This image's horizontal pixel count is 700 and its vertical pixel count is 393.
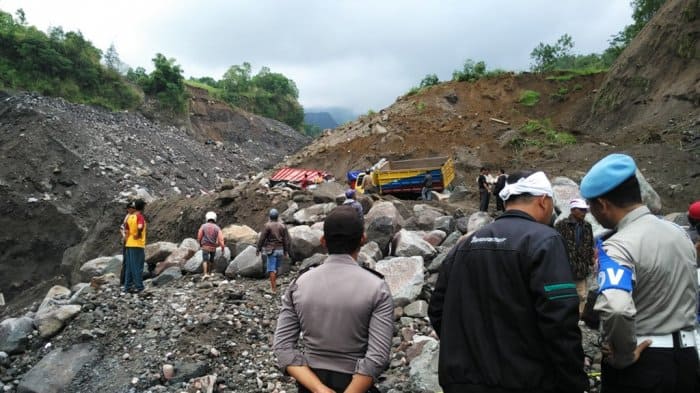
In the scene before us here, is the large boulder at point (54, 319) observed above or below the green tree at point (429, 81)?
below

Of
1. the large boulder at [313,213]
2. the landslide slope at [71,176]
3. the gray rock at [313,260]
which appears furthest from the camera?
the landslide slope at [71,176]

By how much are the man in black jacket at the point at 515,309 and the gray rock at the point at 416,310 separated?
4123 millimetres

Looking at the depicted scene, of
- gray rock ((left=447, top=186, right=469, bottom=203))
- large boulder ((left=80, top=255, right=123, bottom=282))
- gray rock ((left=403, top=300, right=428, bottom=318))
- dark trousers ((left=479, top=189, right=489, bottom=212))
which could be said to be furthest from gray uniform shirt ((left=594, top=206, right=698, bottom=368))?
gray rock ((left=447, top=186, right=469, bottom=203))

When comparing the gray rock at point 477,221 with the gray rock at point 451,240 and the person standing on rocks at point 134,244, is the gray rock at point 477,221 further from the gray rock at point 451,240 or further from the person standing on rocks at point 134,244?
the person standing on rocks at point 134,244

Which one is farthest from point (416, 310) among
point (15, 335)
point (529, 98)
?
point (529, 98)

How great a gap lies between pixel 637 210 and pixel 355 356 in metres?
1.28

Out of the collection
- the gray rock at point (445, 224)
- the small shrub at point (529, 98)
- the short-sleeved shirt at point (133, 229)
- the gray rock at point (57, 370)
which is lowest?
the gray rock at point (57, 370)

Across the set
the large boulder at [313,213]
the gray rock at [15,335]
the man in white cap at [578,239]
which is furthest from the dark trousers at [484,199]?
the gray rock at [15,335]

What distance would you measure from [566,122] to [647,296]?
20592 mm

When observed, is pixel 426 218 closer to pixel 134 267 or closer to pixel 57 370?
pixel 134 267

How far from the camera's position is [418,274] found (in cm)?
655

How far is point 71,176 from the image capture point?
1989cm

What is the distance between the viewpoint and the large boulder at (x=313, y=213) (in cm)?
1054

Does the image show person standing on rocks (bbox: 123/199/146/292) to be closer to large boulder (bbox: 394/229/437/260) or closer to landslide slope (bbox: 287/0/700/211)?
large boulder (bbox: 394/229/437/260)
